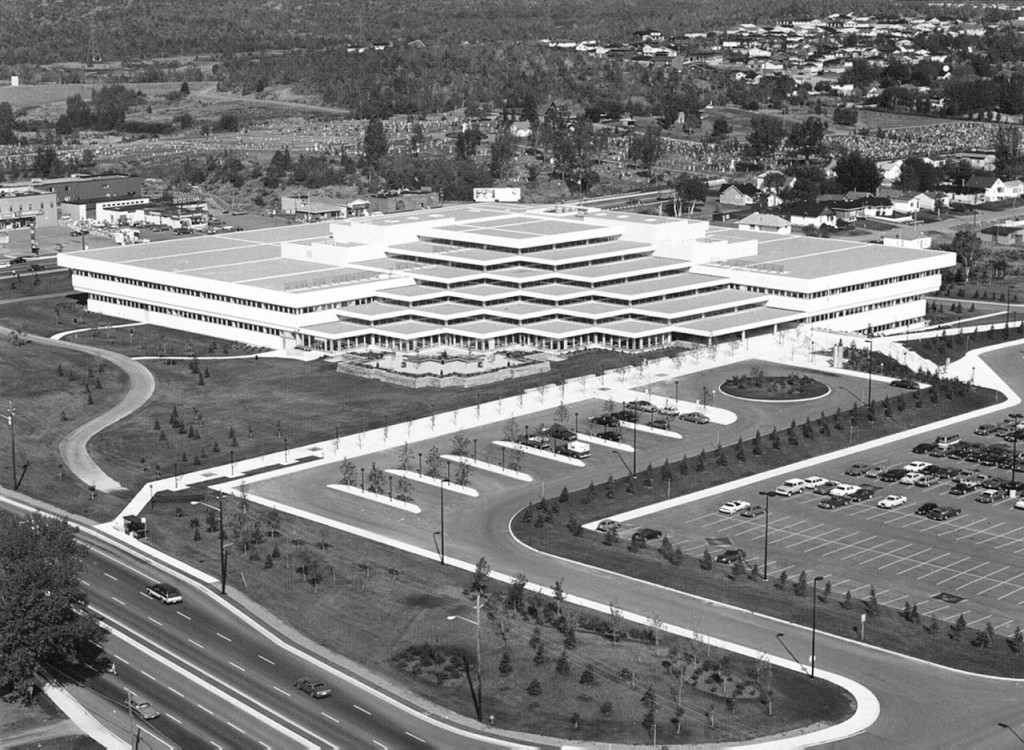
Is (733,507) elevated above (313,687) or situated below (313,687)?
above

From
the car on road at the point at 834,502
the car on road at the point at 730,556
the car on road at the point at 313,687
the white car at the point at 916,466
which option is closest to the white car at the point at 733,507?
the car on road at the point at 834,502

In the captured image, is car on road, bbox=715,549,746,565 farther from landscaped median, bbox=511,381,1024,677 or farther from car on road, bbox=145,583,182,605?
car on road, bbox=145,583,182,605

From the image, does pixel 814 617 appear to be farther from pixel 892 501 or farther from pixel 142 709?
pixel 142 709

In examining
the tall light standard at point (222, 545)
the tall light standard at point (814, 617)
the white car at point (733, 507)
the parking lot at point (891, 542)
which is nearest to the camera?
the tall light standard at point (814, 617)

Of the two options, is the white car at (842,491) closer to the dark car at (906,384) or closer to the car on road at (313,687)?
the dark car at (906,384)

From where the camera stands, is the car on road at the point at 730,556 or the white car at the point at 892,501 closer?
the car on road at the point at 730,556

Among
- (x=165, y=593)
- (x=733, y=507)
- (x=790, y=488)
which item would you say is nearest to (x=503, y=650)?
(x=165, y=593)

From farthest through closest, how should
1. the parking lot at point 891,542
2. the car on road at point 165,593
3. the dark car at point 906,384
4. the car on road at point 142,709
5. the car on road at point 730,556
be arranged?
the dark car at point 906,384, the car on road at point 730,556, the parking lot at point 891,542, the car on road at point 165,593, the car on road at point 142,709

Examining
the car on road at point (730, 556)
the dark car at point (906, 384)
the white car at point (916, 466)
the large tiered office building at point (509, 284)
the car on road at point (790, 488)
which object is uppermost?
the large tiered office building at point (509, 284)
